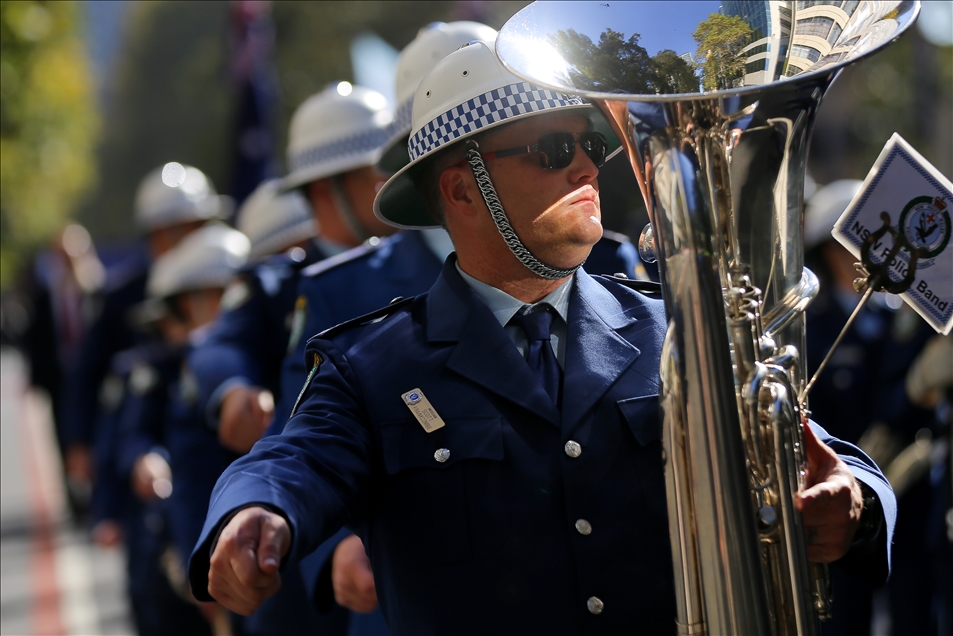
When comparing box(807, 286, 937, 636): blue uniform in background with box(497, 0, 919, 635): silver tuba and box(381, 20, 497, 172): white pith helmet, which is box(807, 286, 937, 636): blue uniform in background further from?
box(497, 0, 919, 635): silver tuba

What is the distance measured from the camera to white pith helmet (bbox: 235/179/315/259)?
7387 millimetres

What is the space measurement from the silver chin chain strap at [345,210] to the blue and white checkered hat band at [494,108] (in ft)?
7.43

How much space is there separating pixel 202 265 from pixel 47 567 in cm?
512

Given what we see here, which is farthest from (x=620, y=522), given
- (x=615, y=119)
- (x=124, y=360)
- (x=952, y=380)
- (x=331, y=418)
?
(x=124, y=360)

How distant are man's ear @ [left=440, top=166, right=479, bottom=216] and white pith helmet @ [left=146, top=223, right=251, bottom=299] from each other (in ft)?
15.6

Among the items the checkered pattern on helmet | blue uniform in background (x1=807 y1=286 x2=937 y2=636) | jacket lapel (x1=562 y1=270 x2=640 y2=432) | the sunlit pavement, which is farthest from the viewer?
the sunlit pavement

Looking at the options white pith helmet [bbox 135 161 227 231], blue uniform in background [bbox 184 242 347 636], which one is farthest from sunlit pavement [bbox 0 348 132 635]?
blue uniform in background [bbox 184 242 347 636]

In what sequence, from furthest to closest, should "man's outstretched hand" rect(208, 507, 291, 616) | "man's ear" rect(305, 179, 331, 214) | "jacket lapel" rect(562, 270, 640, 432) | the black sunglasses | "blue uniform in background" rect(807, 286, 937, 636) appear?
"blue uniform in background" rect(807, 286, 937, 636), "man's ear" rect(305, 179, 331, 214), the black sunglasses, "jacket lapel" rect(562, 270, 640, 432), "man's outstretched hand" rect(208, 507, 291, 616)

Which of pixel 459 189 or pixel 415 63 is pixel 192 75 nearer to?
pixel 415 63

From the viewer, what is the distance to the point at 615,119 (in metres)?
2.48

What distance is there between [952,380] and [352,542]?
3697 millimetres

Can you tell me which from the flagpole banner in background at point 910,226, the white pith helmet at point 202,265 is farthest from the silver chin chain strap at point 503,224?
the white pith helmet at point 202,265

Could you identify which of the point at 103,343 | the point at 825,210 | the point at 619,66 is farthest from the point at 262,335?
the point at 103,343

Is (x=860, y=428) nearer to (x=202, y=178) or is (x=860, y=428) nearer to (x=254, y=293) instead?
(x=254, y=293)
